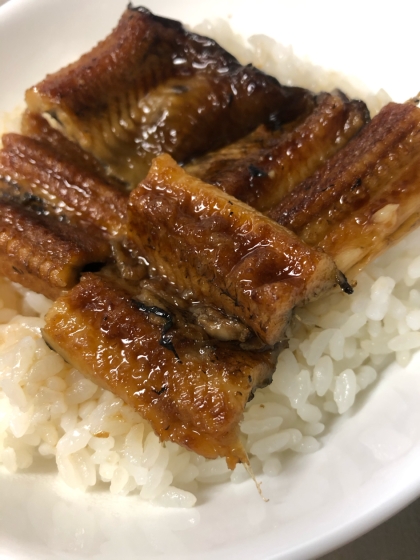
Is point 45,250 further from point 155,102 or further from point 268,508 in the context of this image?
point 268,508

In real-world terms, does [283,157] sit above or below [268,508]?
above

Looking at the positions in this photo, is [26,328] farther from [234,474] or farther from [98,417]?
[234,474]

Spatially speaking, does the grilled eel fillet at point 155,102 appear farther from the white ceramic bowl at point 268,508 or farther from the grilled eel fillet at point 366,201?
the white ceramic bowl at point 268,508

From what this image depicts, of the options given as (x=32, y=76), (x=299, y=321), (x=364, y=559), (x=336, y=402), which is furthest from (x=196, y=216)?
(x=32, y=76)

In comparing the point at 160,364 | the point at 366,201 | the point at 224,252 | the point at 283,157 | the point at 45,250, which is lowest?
the point at 45,250

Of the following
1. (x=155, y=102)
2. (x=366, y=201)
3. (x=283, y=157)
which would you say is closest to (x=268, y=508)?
(x=366, y=201)

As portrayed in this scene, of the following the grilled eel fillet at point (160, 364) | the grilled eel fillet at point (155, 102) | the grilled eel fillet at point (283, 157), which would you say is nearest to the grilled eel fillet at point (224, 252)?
the grilled eel fillet at point (160, 364)
